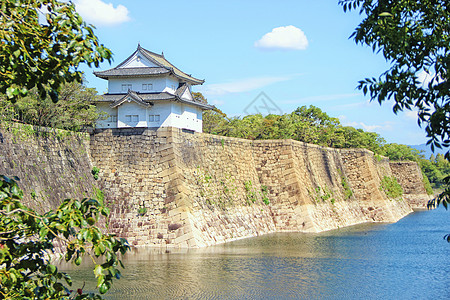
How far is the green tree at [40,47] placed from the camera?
15.2 ft

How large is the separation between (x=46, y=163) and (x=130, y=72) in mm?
9982

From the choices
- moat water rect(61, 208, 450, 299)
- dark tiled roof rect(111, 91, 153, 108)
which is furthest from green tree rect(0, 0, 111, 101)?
dark tiled roof rect(111, 91, 153, 108)

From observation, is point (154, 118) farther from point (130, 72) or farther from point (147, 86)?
point (130, 72)

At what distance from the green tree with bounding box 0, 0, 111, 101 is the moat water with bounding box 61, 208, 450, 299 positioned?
29.6ft

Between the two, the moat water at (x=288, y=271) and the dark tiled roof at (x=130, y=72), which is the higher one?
the dark tiled roof at (x=130, y=72)

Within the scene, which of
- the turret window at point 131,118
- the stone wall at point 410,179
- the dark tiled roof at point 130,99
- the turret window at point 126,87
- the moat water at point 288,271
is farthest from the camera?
the stone wall at point 410,179

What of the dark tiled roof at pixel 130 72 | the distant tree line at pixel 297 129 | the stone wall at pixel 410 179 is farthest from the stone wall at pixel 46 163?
the stone wall at pixel 410 179

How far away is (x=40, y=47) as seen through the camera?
15.9ft

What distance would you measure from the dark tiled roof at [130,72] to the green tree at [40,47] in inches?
843

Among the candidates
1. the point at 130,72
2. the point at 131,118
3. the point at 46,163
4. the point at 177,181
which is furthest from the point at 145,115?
the point at 46,163

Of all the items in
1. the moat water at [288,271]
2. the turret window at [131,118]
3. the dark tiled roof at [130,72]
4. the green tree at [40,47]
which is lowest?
the moat water at [288,271]

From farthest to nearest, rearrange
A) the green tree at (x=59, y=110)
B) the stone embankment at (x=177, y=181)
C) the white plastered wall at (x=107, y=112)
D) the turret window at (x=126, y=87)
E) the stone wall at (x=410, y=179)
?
the stone wall at (x=410, y=179)
the turret window at (x=126, y=87)
the white plastered wall at (x=107, y=112)
the green tree at (x=59, y=110)
the stone embankment at (x=177, y=181)

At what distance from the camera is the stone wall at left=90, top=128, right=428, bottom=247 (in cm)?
2003

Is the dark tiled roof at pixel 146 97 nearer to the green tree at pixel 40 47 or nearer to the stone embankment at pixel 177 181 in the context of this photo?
the stone embankment at pixel 177 181
